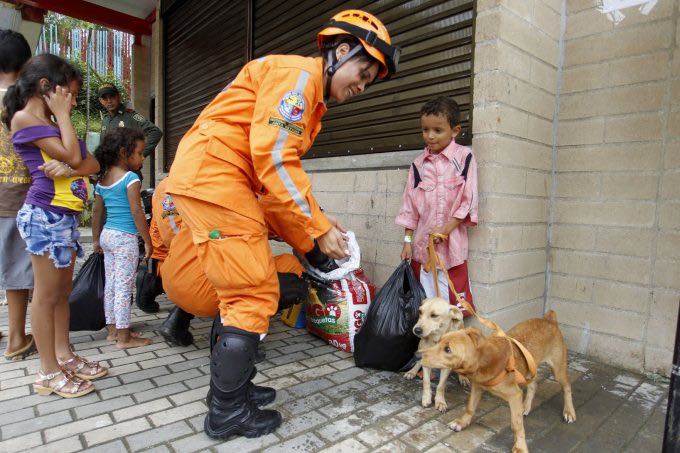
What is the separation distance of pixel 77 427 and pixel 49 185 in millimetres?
1367

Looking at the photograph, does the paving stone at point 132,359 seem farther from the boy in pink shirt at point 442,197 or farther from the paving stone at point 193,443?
the boy in pink shirt at point 442,197

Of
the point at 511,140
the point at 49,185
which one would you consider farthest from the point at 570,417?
the point at 49,185

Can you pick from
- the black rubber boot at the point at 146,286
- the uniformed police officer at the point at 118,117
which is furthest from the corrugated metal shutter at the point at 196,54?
the black rubber boot at the point at 146,286

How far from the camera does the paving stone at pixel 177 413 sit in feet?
7.65

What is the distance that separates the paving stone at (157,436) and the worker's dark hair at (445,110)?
8.14ft

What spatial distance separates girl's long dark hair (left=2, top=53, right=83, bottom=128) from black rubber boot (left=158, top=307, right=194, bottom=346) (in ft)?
5.73

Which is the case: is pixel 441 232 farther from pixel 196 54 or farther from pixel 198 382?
pixel 196 54

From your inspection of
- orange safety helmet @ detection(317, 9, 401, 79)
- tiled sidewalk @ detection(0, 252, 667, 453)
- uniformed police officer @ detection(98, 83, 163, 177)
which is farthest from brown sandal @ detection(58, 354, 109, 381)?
uniformed police officer @ detection(98, 83, 163, 177)

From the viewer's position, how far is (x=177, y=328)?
3410 mm

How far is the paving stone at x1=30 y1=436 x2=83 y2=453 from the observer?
2.04 m

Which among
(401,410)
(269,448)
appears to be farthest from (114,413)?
(401,410)

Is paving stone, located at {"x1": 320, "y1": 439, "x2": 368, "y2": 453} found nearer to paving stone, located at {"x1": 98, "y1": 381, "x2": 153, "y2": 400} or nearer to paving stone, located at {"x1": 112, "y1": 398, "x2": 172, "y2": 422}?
paving stone, located at {"x1": 112, "y1": 398, "x2": 172, "y2": 422}

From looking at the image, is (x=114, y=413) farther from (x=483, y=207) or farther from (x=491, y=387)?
(x=483, y=207)

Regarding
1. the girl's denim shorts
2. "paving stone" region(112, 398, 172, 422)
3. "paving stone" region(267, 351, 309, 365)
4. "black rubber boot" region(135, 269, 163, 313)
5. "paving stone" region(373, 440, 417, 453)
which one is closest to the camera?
"paving stone" region(373, 440, 417, 453)
